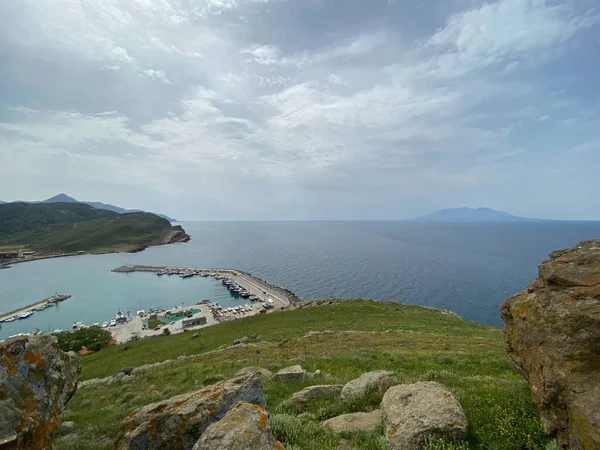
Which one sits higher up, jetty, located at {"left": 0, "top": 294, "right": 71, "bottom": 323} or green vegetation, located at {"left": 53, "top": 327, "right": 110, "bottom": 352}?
green vegetation, located at {"left": 53, "top": 327, "right": 110, "bottom": 352}

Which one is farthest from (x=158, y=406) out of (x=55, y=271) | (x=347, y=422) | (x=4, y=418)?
A: (x=55, y=271)

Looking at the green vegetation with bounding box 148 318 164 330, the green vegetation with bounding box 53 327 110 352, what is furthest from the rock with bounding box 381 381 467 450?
the green vegetation with bounding box 148 318 164 330

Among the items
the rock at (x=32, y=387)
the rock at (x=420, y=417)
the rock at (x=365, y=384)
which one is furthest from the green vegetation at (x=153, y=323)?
the rock at (x=420, y=417)

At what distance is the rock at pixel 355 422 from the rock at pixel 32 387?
745 cm

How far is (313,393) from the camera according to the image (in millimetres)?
11188

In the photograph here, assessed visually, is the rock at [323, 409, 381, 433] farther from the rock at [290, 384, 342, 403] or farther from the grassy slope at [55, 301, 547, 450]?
the rock at [290, 384, 342, 403]

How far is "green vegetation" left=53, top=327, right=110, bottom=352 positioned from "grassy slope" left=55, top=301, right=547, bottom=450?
103ft

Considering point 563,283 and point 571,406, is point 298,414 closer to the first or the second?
point 571,406

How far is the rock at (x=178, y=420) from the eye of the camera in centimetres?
643

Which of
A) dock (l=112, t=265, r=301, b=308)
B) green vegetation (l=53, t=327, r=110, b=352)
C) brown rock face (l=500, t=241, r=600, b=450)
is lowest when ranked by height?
dock (l=112, t=265, r=301, b=308)

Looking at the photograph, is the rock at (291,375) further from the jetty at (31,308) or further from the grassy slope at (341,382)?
the jetty at (31,308)

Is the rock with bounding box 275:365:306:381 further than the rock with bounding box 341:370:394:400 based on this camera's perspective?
Yes

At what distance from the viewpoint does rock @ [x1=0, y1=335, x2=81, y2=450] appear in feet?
22.0

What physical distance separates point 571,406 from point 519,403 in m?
2.66
